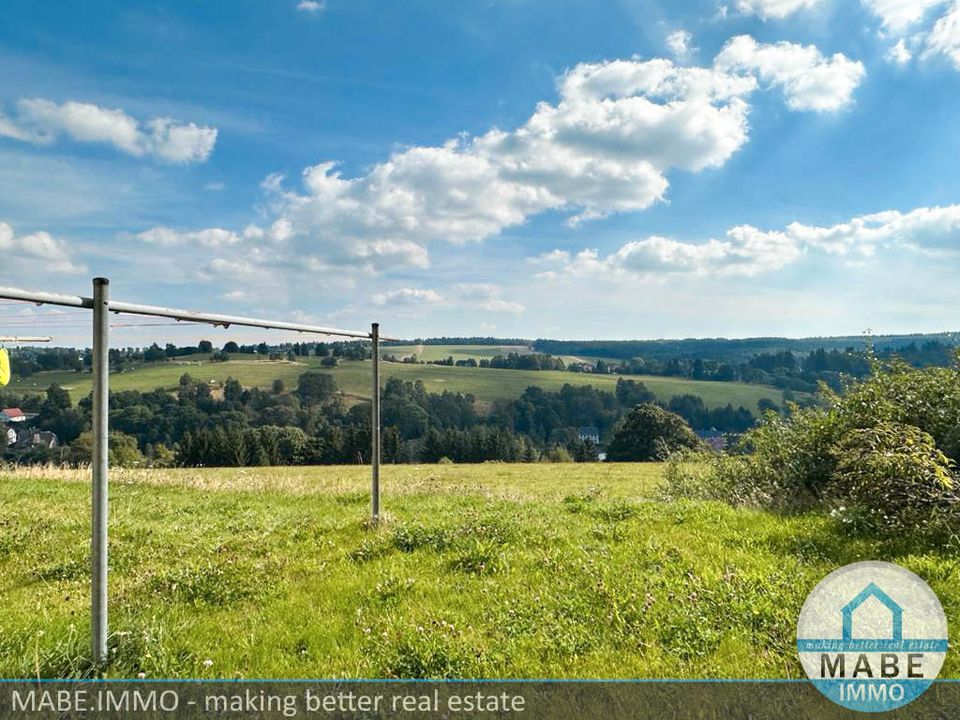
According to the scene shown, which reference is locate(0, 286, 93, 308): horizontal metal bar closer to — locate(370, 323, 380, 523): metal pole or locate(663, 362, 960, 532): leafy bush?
locate(370, 323, 380, 523): metal pole

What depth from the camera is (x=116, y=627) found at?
15.6 feet

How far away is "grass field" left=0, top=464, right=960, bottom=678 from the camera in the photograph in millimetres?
4438

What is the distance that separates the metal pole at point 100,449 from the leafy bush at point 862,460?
912 cm

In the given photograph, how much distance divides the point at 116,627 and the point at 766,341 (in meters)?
196

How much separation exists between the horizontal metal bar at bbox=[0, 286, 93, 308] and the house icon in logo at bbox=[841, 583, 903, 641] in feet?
23.5

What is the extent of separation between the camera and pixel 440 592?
19.7 ft

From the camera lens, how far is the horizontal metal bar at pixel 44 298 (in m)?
3.84

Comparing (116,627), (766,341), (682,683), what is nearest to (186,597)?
(116,627)

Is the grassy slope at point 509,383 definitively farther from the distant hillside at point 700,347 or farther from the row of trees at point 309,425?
the distant hillside at point 700,347

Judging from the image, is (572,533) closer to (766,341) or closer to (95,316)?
(95,316)

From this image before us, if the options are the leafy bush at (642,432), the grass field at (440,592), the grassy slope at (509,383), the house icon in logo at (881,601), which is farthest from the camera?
the grassy slope at (509,383)

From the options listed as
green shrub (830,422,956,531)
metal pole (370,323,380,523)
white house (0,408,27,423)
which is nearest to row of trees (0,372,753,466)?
white house (0,408,27,423)

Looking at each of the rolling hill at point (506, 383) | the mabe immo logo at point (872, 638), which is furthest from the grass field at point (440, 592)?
the rolling hill at point (506, 383)

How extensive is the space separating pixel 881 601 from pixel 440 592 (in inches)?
182
